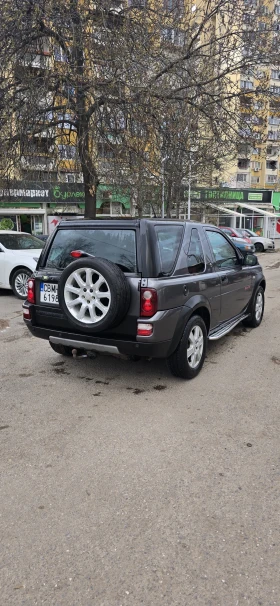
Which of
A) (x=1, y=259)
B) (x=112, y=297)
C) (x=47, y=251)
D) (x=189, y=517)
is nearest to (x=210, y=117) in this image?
(x=1, y=259)

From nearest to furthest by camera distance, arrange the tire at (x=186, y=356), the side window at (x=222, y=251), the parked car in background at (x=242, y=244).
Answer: the tire at (x=186, y=356)
the side window at (x=222, y=251)
the parked car in background at (x=242, y=244)

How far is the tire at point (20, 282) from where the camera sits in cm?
907

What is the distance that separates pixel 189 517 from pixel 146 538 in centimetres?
31

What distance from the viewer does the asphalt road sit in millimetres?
1953

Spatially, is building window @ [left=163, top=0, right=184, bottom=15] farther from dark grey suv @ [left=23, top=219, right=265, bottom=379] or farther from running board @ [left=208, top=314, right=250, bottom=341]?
running board @ [left=208, top=314, right=250, bottom=341]

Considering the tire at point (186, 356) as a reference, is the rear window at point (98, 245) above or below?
above

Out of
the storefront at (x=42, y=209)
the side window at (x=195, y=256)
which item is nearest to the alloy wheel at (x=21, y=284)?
the side window at (x=195, y=256)

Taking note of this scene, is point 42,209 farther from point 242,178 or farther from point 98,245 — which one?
point 242,178

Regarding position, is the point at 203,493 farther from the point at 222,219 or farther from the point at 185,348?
the point at 222,219

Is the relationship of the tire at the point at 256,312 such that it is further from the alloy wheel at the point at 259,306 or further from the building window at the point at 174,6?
the building window at the point at 174,6

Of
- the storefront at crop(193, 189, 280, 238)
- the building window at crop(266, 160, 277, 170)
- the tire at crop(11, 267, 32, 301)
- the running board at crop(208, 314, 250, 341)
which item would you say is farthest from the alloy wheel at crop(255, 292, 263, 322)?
the building window at crop(266, 160, 277, 170)

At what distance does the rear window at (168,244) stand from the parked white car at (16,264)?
517 centimetres

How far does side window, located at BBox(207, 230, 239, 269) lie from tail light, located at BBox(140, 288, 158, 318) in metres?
1.75

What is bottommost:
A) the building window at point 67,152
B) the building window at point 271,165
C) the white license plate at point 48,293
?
the white license plate at point 48,293
